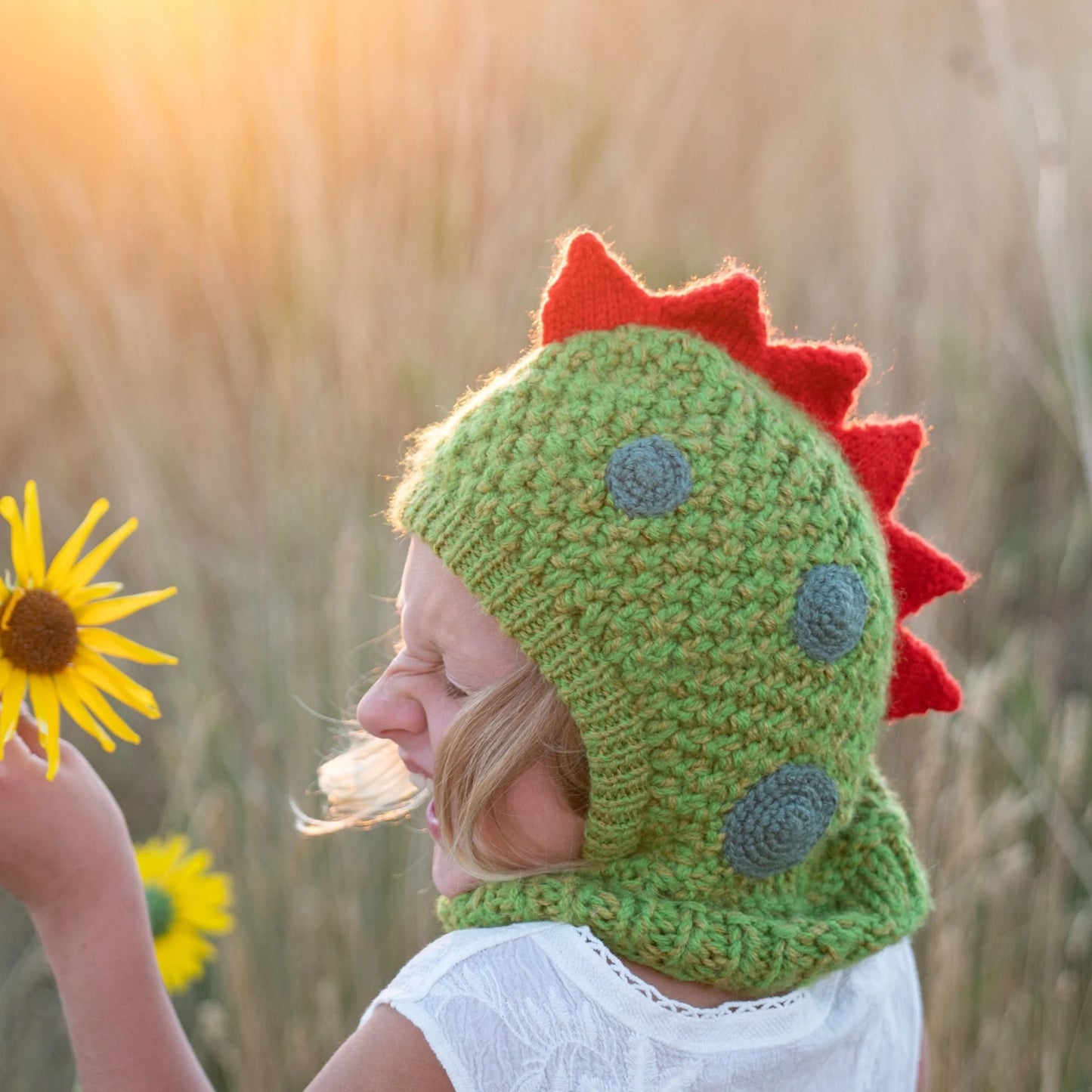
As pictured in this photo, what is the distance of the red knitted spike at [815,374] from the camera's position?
1197 mm

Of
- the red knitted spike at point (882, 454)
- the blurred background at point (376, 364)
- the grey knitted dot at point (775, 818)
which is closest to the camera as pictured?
the grey knitted dot at point (775, 818)

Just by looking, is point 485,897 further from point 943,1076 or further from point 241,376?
point 241,376

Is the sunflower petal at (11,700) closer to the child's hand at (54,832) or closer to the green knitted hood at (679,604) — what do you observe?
the child's hand at (54,832)

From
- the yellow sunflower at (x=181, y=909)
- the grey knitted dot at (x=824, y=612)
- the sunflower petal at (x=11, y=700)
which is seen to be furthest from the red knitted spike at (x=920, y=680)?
the yellow sunflower at (x=181, y=909)

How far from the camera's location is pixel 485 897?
1133 mm

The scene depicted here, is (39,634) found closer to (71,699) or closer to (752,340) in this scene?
(71,699)

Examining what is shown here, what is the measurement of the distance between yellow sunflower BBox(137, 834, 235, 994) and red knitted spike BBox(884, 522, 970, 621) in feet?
3.41

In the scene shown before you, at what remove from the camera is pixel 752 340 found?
1.20 meters

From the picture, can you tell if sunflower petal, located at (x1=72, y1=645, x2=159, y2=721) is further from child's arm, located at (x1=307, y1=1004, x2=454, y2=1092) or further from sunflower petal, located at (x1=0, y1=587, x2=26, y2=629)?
child's arm, located at (x1=307, y1=1004, x2=454, y2=1092)

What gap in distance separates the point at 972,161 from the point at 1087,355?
545 millimetres

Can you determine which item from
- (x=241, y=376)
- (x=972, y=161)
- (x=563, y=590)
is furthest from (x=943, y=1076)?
(x=972, y=161)

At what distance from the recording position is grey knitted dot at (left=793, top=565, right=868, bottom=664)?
1.07m

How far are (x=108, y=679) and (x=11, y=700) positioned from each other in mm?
90

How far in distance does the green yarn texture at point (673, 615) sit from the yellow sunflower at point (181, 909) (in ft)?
2.15
